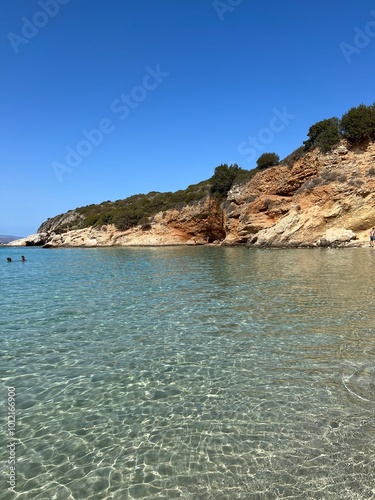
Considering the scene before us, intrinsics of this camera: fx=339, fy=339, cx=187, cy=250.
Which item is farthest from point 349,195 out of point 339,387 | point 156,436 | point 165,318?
point 156,436

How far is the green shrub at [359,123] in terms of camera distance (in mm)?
38969

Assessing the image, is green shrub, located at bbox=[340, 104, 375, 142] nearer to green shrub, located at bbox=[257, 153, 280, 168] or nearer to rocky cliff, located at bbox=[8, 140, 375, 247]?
rocky cliff, located at bbox=[8, 140, 375, 247]

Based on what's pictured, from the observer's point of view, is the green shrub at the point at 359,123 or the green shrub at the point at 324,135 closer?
the green shrub at the point at 359,123

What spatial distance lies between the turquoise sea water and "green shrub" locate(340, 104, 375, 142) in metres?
34.8

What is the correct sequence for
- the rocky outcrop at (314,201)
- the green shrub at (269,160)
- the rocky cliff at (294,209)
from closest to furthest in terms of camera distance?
the rocky outcrop at (314,201)
the rocky cliff at (294,209)
the green shrub at (269,160)

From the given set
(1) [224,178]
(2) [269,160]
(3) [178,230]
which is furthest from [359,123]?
(3) [178,230]

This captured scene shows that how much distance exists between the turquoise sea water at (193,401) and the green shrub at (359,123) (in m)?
34.8

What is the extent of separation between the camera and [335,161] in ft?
136

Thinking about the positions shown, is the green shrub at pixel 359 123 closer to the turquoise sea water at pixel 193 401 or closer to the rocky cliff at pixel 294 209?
the rocky cliff at pixel 294 209

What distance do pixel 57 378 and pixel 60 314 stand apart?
16.8ft

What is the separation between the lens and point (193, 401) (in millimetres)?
5488

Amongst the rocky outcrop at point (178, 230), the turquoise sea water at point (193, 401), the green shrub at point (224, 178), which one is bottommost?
the turquoise sea water at point (193, 401)

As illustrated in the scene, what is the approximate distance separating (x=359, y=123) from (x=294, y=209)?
12.1 m

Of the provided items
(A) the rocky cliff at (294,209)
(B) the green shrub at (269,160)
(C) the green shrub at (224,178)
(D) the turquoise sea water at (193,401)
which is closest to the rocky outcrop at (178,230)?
(A) the rocky cliff at (294,209)
